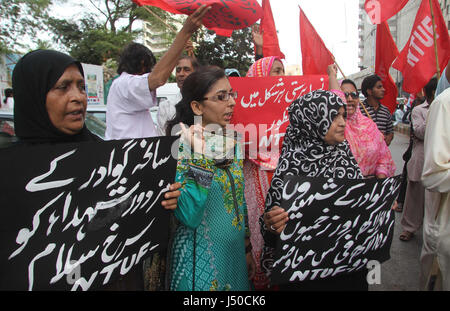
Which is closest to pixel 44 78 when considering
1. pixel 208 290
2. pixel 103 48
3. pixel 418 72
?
pixel 208 290

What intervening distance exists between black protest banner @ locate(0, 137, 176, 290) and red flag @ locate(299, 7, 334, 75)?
253 cm

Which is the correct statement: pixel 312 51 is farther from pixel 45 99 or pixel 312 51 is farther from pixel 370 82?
pixel 45 99

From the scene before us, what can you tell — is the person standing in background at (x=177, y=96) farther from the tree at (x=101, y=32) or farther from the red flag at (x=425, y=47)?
the tree at (x=101, y=32)

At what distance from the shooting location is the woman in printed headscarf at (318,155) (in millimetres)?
1774

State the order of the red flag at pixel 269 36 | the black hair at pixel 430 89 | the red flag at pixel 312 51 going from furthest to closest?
the red flag at pixel 269 36 < the black hair at pixel 430 89 < the red flag at pixel 312 51

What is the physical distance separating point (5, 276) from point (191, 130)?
95 centimetres

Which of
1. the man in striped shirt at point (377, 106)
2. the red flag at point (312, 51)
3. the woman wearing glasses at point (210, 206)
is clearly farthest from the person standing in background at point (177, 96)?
the man in striped shirt at point (377, 106)

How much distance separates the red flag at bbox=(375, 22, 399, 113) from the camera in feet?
12.0

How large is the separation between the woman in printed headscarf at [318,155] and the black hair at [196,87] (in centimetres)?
53

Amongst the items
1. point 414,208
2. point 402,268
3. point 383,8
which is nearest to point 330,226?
point 402,268

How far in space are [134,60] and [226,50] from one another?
358 inches

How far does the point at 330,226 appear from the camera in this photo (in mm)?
1579

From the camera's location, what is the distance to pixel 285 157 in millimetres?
1869

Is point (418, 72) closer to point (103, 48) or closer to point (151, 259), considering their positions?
point (151, 259)
